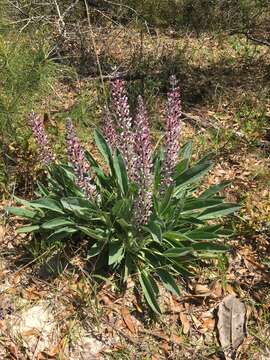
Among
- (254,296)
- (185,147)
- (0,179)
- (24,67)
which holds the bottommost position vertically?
(254,296)

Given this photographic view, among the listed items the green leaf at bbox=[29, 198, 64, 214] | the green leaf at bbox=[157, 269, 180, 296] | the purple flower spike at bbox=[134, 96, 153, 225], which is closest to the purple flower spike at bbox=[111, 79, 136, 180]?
the purple flower spike at bbox=[134, 96, 153, 225]

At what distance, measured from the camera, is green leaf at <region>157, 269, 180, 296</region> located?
10.4 ft

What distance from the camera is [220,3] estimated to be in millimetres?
6957

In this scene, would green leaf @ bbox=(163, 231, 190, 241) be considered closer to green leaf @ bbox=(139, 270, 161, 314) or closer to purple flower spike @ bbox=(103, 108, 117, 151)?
green leaf @ bbox=(139, 270, 161, 314)

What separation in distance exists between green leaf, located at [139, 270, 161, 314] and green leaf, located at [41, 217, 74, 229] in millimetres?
615

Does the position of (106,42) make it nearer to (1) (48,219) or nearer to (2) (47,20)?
(2) (47,20)

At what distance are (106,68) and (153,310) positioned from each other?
3.64m

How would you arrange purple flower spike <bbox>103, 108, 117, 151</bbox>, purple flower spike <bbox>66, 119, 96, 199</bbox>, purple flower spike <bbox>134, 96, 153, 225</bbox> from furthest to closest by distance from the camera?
purple flower spike <bbox>103, 108, 117, 151</bbox> < purple flower spike <bbox>66, 119, 96, 199</bbox> < purple flower spike <bbox>134, 96, 153, 225</bbox>

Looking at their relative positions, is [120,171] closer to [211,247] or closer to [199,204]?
[199,204]

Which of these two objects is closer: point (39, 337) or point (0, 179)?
point (39, 337)

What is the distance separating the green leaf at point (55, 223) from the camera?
10.6ft

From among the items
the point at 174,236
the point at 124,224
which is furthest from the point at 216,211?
the point at 124,224

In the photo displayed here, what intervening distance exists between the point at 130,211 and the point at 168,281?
537 millimetres

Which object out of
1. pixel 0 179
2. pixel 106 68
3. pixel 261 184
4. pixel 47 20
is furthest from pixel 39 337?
pixel 47 20
